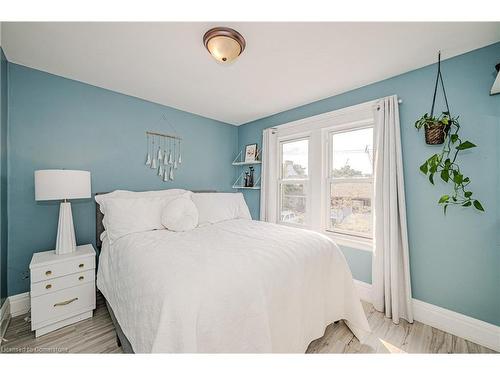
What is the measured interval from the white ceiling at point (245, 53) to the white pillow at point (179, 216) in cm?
134

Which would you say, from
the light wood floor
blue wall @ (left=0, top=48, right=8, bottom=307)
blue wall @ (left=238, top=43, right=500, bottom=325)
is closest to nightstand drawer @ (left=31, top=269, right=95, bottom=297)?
the light wood floor

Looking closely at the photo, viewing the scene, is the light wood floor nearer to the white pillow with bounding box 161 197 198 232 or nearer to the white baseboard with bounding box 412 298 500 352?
the white baseboard with bounding box 412 298 500 352

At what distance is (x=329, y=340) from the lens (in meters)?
1.62

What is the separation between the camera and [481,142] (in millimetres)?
1625

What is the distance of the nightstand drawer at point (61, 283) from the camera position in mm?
1602

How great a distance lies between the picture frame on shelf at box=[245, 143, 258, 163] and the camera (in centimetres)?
342

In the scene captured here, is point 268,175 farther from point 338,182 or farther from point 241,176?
point 338,182

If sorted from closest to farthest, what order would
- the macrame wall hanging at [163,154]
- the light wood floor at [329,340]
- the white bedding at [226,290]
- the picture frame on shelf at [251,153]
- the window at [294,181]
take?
the white bedding at [226,290] < the light wood floor at [329,340] < the macrame wall hanging at [163,154] < the window at [294,181] < the picture frame on shelf at [251,153]

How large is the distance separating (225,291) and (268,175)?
2286 millimetres

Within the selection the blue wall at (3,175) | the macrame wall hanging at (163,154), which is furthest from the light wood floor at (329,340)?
the macrame wall hanging at (163,154)

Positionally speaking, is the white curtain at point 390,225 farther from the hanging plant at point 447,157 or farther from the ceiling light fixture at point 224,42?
the ceiling light fixture at point 224,42
